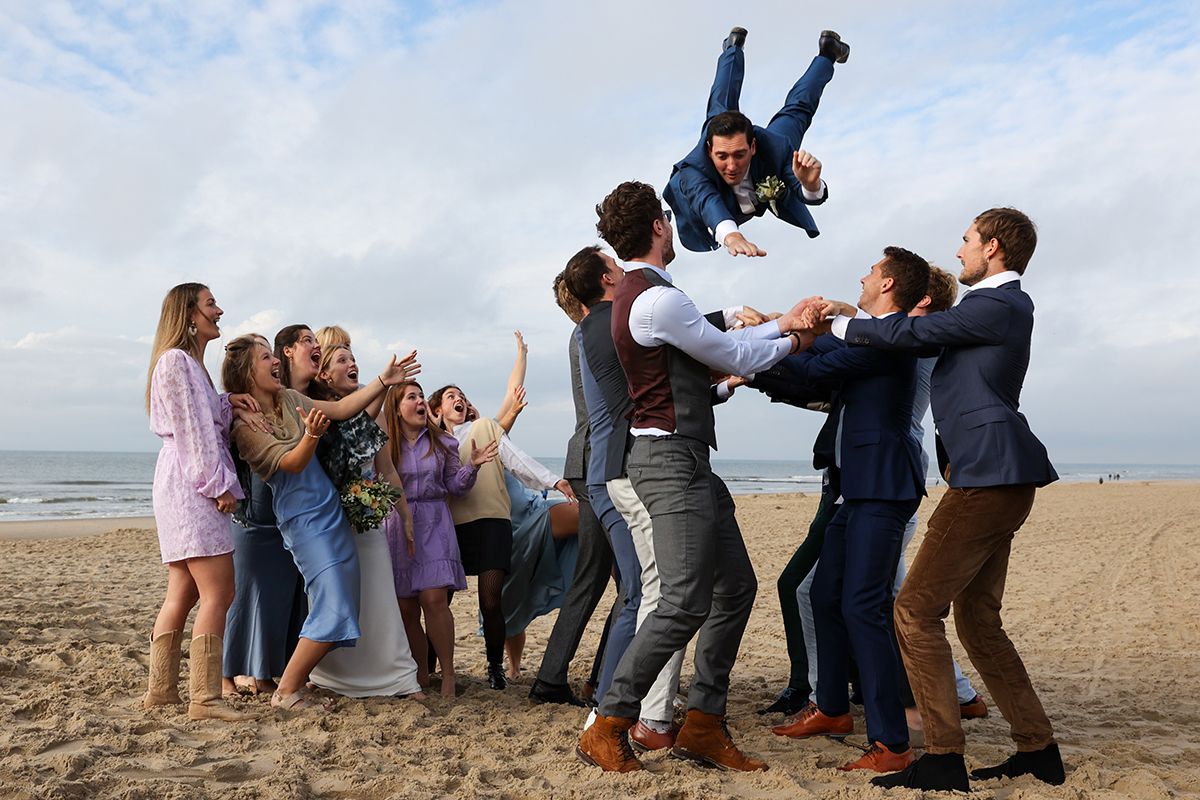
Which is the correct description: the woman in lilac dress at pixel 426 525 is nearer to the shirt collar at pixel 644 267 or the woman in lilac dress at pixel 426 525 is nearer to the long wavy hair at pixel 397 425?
the long wavy hair at pixel 397 425

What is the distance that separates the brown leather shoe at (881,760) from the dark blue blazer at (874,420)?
A: 1070 mm

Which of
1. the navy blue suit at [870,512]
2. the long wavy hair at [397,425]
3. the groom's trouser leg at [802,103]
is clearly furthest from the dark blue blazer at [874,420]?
the long wavy hair at [397,425]

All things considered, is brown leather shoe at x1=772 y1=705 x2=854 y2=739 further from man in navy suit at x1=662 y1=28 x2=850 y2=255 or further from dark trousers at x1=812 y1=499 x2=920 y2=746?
man in navy suit at x1=662 y1=28 x2=850 y2=255

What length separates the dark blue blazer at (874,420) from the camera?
13.9ft

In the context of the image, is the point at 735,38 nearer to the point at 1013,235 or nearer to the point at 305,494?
the point at 1013,235

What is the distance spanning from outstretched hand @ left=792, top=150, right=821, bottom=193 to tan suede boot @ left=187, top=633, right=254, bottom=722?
3.89 m

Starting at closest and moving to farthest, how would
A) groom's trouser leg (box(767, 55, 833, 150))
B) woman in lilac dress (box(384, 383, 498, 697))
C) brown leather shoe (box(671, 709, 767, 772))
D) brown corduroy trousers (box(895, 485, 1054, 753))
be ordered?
1. brown corduroy trousers (box(895, 485, 1054, 753))
2. brown leather shoe (box(671, 709, 767, 772))
3. woman in lilac dress (box(384, 383, 498, 697))
4. groom's trouser leg (box(767, 55, 833, 150))

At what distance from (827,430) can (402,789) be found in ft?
8.87

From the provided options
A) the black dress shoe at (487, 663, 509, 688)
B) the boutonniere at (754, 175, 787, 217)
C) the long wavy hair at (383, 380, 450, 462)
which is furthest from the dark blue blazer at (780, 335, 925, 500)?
the black dress shoe at (487, 663, 509, 688)

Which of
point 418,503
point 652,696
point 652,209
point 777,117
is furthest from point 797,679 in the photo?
point 777,117

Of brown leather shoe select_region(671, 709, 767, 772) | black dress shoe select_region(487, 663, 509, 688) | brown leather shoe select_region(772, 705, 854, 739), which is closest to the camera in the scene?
brown leather shoe select_region(671, 709, 767, 772)

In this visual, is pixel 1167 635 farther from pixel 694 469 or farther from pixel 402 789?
pixel 402 789

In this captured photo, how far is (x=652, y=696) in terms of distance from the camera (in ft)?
14.6

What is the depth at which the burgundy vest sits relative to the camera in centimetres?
402
